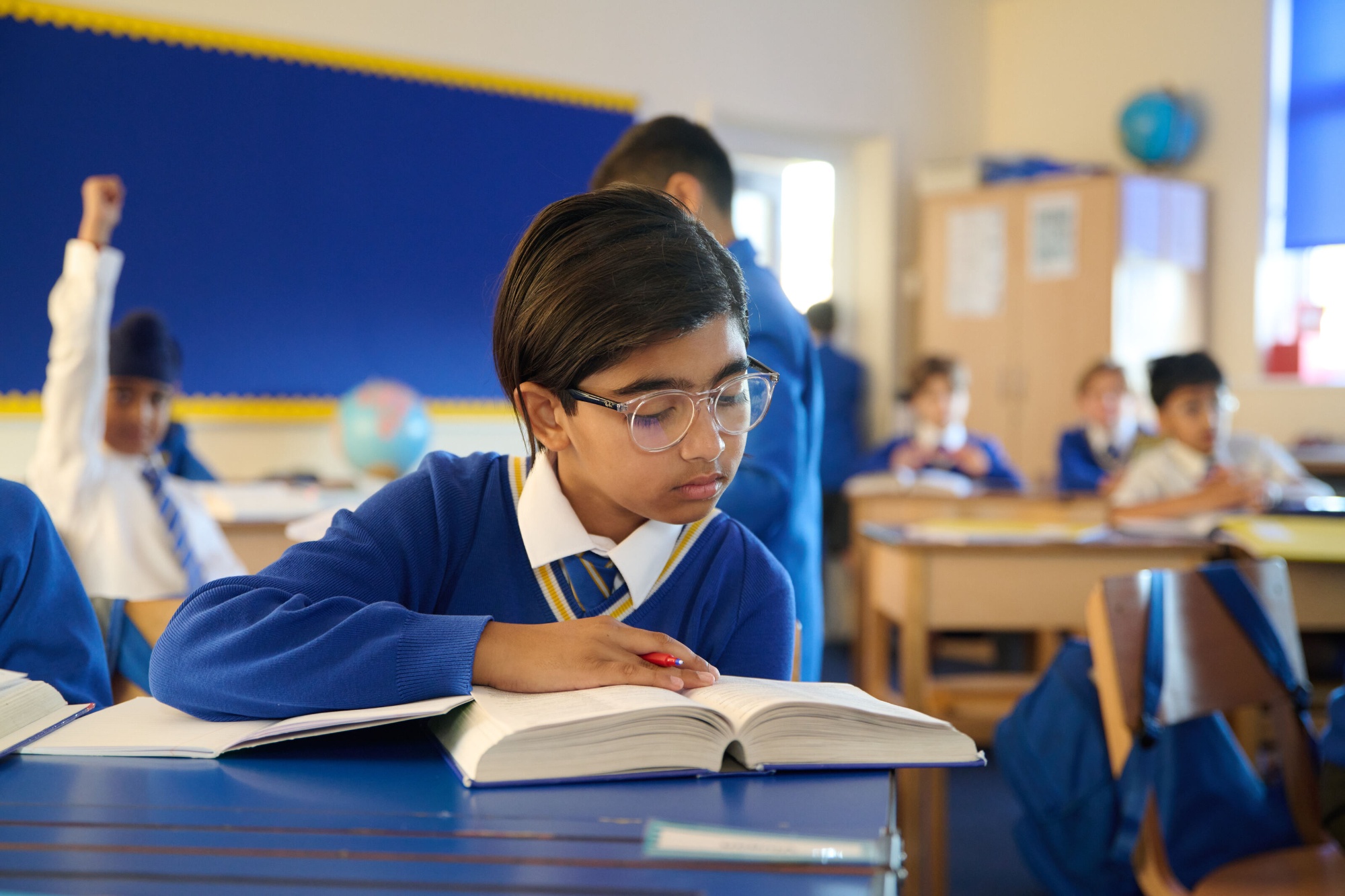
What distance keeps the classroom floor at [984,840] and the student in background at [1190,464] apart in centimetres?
84

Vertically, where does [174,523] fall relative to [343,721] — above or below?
below

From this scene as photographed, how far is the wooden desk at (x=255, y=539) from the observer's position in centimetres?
273

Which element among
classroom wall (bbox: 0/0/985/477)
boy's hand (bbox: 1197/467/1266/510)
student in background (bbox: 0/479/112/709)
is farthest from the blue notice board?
student in background (bbox: 0/479/112/709)

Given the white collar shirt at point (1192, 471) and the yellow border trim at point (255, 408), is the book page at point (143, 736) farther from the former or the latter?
the yellow border trim at point (255, 408)

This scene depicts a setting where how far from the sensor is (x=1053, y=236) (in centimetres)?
563

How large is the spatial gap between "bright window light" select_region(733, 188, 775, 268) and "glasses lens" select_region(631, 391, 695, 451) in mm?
4879

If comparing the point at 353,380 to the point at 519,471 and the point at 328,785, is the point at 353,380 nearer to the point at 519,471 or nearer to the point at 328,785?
the point at 519,471

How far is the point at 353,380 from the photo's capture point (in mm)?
4344

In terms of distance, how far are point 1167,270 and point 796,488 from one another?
4820 mm

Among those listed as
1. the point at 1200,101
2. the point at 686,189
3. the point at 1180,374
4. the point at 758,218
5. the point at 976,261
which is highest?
the point at 1200,101

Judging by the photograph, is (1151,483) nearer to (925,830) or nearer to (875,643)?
(875,643)

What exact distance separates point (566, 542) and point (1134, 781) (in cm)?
104

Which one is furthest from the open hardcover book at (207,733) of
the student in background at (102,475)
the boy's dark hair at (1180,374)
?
the boy's dark hair at (1180,374)

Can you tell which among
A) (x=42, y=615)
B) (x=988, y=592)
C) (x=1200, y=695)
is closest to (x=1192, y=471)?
(x=988, y=592)
